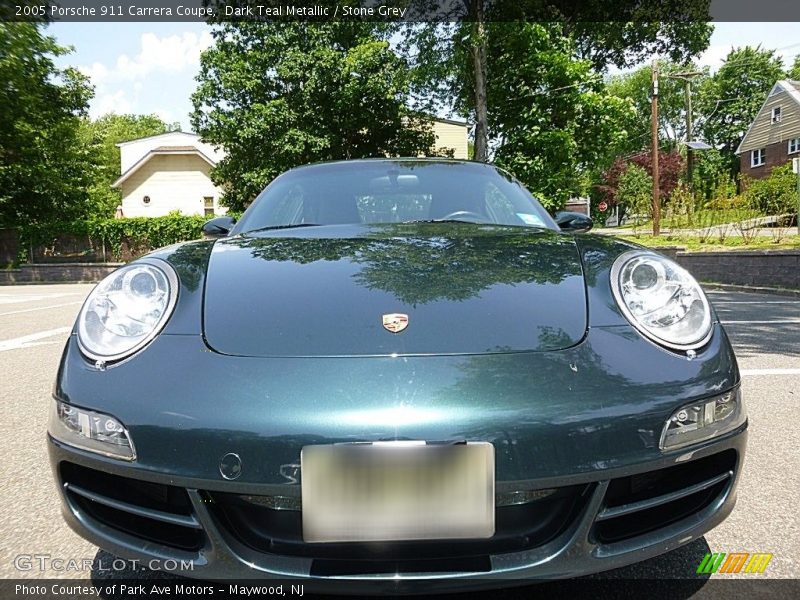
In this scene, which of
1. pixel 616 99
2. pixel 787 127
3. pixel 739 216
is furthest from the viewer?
pixel 787 127

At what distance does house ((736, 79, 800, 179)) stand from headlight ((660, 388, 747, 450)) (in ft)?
134

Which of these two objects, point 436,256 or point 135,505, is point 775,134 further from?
point 135,505

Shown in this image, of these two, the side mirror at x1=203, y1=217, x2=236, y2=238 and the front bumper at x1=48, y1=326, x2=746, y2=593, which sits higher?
the side mirror at x1=203, y1=217, x2=236, y2=238

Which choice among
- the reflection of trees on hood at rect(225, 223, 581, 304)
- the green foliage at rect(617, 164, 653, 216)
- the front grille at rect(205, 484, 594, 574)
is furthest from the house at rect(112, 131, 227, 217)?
the front grille at rect(205, 484, 594, 574)

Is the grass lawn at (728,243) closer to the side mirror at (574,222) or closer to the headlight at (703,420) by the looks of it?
the side mirror at (574,222)

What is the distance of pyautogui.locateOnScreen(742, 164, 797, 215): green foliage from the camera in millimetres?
15148

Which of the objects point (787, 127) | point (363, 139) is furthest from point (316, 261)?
point (787, 127)

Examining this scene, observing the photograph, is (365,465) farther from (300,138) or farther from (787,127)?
(787,127)

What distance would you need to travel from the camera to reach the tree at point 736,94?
53.1 metres

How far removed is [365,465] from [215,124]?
20.2 m

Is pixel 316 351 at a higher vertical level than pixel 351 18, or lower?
lower

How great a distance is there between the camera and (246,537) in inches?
51.2

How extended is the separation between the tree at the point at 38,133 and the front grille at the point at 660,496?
2212 centimetres

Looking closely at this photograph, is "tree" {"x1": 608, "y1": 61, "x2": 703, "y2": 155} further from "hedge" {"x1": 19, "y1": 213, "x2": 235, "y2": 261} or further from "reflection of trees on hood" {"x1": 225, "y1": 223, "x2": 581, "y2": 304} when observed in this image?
"reflection of trees on hood" {"x1": 225, "y1": 223, "x2": 581, "y2": 304}
